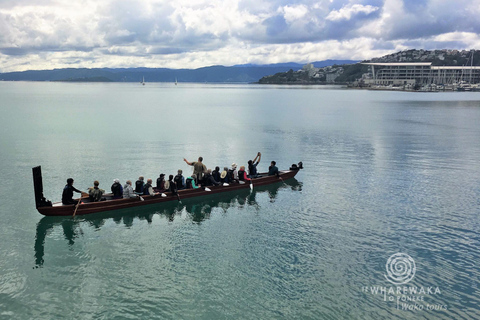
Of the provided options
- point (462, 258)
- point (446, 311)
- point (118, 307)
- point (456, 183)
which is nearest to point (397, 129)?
point (456, 183)

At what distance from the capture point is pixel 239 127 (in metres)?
68.1

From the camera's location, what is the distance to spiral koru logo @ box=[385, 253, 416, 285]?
1579cm

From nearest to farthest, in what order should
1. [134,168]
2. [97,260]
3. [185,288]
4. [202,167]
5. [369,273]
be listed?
[185,288] → [369,273] → [97,260] → [202,167] → [134,168]

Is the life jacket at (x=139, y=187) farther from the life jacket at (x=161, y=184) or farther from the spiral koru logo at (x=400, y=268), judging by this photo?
the spiral koru logo at (x=400, y=268)

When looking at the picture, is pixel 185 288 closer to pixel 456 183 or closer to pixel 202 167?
pixel 202 167

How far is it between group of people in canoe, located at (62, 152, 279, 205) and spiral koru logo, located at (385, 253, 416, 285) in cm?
1406

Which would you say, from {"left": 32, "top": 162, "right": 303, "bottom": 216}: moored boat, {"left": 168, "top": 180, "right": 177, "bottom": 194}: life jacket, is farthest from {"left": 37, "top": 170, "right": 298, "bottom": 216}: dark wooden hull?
{"left": 168, "top": 180, "right": 177, "bottom": 194}: life jacket

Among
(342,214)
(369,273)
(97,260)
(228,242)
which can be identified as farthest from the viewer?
(342,214)

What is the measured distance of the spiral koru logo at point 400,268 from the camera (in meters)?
15.8

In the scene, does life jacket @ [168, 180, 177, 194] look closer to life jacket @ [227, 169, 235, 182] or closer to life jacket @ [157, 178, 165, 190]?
life jacket @ [157, 178, 165, 190]

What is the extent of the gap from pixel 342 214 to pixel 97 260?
1402 cm

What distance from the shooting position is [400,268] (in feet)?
54.4

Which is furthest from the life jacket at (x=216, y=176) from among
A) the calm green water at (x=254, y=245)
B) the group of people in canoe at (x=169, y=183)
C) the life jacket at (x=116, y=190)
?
the life jacket at (x=116, y=190)

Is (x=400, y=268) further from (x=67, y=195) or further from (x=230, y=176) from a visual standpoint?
(x=67, y=195)
